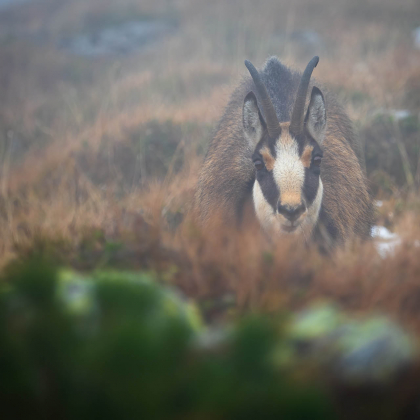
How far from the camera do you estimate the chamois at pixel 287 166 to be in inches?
133

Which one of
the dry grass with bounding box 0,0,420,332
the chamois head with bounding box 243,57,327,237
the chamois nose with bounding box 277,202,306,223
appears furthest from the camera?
the chamois head with bounding box 243,57,327,237

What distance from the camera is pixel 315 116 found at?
3.67m

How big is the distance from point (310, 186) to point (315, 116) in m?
0.64

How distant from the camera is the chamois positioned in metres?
3.38

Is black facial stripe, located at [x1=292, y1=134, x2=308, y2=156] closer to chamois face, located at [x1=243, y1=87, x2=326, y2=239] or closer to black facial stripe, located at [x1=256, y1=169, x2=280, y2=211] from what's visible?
chamois face, located at [x1=243, y1=87, x2=326, y2=239]

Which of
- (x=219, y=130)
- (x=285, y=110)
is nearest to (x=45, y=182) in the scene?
(x=219, y=130)

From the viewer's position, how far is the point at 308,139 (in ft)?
11.8

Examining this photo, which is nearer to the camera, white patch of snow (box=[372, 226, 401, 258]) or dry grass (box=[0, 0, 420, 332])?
dry grass (box=[0, 0, 420, 332])

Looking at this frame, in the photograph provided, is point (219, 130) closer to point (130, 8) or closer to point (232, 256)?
point (232, 256)

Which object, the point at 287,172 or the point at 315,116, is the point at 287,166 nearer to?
the point at 287,172

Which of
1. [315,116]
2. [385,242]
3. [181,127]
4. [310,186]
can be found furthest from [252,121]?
[181,127]

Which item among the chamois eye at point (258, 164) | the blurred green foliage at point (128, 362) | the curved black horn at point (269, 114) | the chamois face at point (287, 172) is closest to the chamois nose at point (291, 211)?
the chamois face at point (287, 172)

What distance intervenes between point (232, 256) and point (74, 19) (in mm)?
21423

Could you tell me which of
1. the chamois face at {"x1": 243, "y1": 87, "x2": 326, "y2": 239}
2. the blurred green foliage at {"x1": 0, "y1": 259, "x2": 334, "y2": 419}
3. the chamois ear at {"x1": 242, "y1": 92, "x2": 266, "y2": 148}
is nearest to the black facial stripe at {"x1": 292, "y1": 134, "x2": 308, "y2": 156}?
the chamois face at {"x1": 243, "y1": 87, "x2": 326, "y2": 239}
